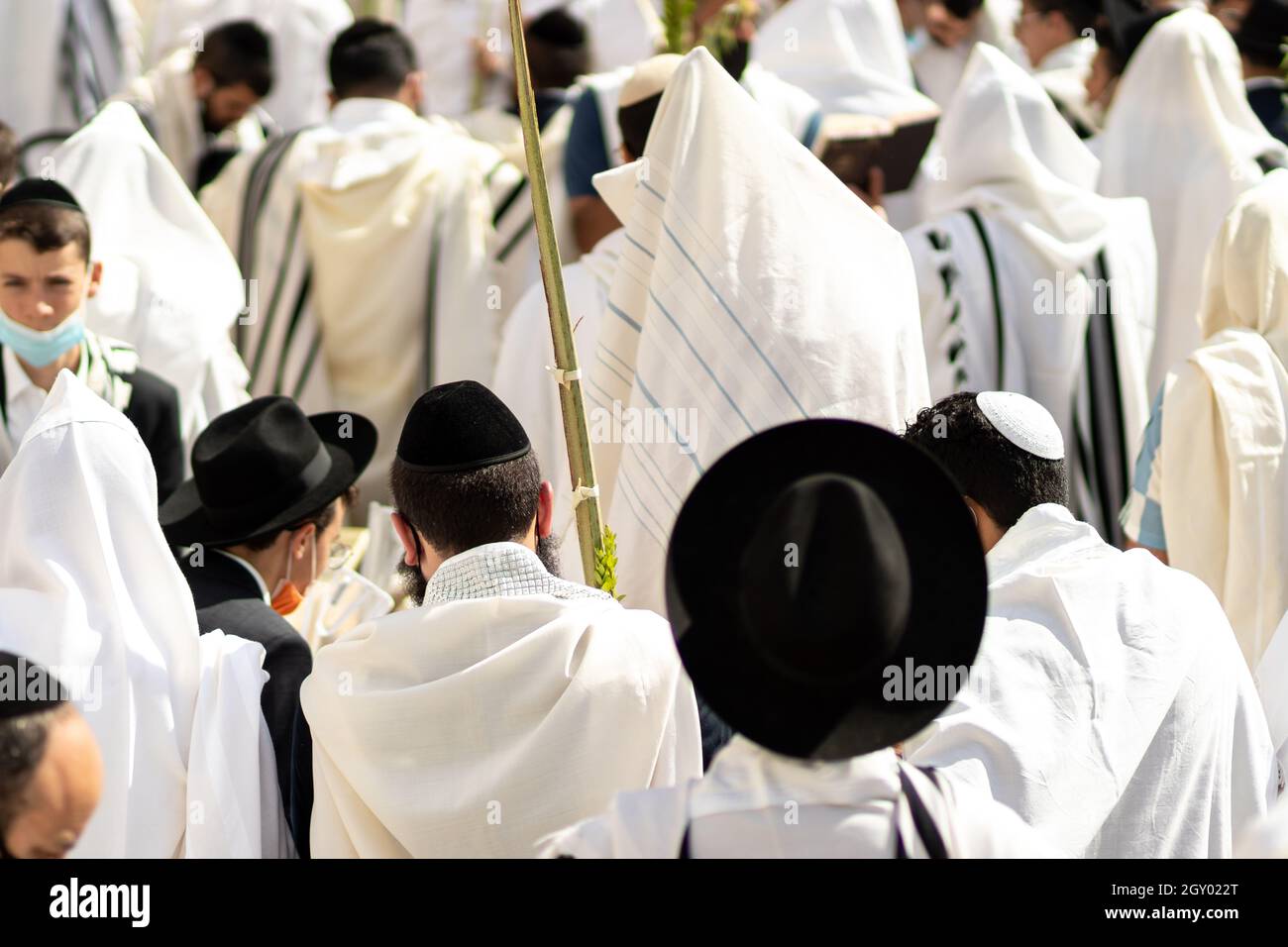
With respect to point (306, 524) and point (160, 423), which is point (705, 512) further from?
point (160, 423)

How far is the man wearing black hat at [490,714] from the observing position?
8.96 feet

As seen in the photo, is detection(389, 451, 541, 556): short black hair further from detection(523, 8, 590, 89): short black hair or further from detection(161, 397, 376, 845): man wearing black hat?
detection(523, 8, 590, 89): short black hair

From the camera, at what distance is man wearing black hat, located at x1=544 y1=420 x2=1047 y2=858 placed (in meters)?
1.94

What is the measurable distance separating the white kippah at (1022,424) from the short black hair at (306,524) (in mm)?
1324

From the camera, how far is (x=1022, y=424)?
3.06 meters

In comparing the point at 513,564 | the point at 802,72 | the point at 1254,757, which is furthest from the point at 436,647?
the point at 802,72

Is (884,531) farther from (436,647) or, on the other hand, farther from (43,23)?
(43,23)

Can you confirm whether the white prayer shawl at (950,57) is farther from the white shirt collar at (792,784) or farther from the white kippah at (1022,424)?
the white shirt collar at (792,784)

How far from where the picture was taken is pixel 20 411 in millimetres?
4648

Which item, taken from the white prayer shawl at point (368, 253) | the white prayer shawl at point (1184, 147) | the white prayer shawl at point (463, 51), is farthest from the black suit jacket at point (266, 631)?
the white prayer shawl at point (463, 51)

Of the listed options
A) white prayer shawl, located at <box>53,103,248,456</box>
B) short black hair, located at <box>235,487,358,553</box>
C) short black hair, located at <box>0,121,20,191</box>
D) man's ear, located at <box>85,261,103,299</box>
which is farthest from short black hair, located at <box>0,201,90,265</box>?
short black hair, located at <box>235,487,358,553</box>

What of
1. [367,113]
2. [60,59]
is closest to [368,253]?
[367,113]

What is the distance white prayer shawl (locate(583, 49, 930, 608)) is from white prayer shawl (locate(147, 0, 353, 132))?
192 inches

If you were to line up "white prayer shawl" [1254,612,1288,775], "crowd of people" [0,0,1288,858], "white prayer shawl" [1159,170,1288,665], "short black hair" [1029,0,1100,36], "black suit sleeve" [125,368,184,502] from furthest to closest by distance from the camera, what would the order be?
"short black hair" [1029,0,1100,36] < "black suit sleeve" [125,368,184,502] < "white prayer shawl" [1159,170,1288,665] < "white prayer shawl" [1254,612,1288,775] < "crowd of people" [0,0,1288,858]
